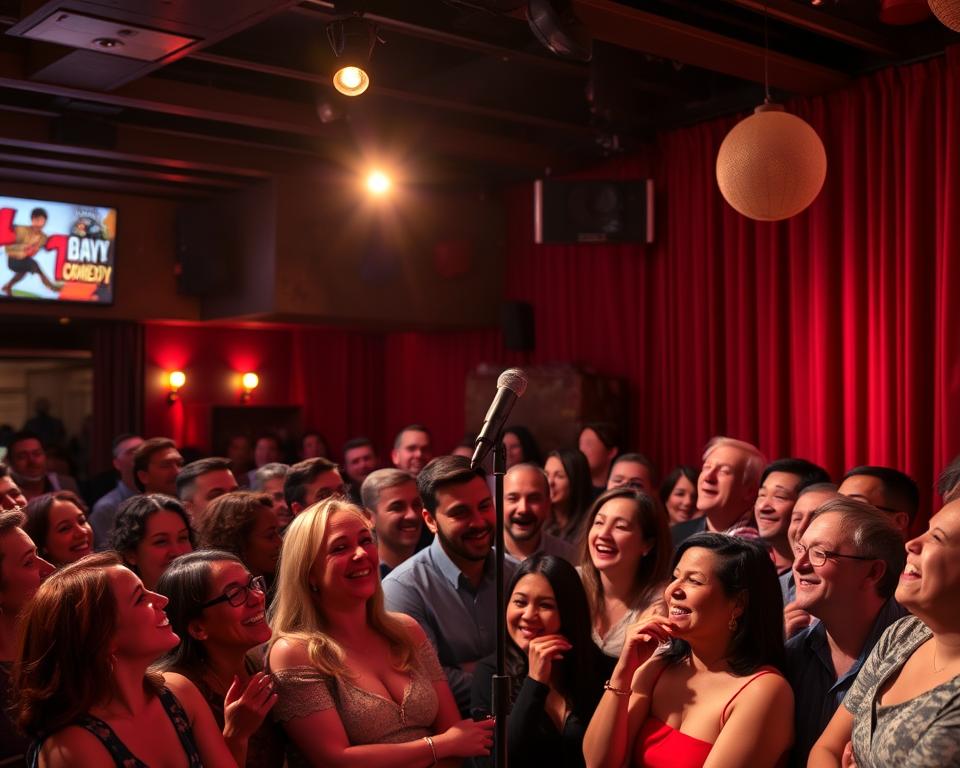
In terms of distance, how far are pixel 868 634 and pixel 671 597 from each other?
0.51 m

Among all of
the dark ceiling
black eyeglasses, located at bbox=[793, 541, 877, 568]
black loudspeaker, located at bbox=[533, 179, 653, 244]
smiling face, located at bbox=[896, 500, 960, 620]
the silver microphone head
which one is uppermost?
the dark ceiling

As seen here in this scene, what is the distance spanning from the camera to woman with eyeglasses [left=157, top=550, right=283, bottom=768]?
2.67 meters

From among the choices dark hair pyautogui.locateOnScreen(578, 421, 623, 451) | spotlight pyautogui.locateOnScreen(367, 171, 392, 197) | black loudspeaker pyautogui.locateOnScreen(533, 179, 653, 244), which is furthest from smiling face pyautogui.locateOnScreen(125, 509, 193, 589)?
spotlight pyautogui.locateOnScreen(367, 171, 392, 197)

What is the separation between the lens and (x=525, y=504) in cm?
447

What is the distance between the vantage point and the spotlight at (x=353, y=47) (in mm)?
4738

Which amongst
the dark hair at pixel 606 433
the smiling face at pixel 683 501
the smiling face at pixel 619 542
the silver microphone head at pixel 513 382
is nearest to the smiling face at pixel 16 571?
the silver microphone head at pixel 513 382

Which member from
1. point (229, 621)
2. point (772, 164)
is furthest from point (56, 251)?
point (229, 621)

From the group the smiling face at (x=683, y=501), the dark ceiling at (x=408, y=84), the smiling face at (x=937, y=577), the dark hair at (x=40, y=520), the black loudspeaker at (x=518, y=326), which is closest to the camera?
the smiling face at (x=937, y=577)

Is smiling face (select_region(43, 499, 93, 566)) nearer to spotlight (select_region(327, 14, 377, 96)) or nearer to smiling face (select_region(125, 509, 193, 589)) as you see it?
smiling face (select_region(125, 509, 193, 589))

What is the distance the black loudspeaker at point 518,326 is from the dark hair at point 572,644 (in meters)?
5.32

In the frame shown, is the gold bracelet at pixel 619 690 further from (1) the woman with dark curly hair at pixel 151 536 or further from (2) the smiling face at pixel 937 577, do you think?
(1) the woman with dark curly hair at pixel 151 536

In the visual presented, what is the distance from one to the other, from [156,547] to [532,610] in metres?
1.38

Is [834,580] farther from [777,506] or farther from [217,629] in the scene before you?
[217,629]

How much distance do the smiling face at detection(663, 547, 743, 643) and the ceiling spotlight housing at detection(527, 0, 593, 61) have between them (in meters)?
2.35
